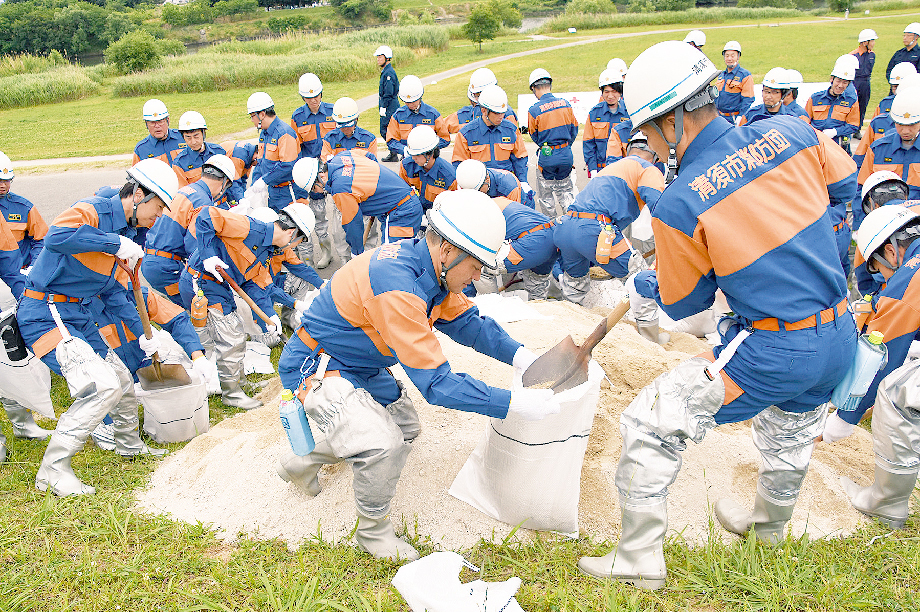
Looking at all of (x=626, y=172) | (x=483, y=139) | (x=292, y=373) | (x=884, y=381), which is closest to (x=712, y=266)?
(x=884, y=381)

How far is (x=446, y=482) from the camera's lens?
3748 millimetres

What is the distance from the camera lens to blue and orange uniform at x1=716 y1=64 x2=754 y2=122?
33.6 feet

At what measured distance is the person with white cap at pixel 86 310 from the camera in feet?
13.3

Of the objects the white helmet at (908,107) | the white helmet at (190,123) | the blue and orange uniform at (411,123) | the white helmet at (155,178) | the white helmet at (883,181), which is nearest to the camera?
the white helmet at (155,178)

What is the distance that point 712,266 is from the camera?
273 centimetres

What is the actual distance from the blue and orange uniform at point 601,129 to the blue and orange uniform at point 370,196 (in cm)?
272

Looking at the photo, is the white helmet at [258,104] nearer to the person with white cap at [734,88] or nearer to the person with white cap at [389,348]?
the person with white cap at [389,348]

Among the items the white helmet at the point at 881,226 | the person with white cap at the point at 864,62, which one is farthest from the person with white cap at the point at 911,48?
the white helmet at the point at 881,226

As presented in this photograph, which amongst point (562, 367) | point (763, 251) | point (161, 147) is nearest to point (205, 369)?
point (562, 367)

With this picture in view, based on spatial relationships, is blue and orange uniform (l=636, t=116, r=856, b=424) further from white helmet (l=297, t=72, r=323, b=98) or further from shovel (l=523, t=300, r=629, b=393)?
white helmet (l=297, t=72, r=323, b=98)

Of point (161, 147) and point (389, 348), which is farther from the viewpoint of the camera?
point (161, 147)

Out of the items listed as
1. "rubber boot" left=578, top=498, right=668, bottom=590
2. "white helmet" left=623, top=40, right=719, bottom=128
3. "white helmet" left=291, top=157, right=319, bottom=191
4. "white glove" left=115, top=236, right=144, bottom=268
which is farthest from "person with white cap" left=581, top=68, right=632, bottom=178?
"rubber boot" left=578, top=498, right=668, bottom=590

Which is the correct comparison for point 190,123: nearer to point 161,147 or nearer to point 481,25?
point 161,147

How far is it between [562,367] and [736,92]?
27.7 feet
